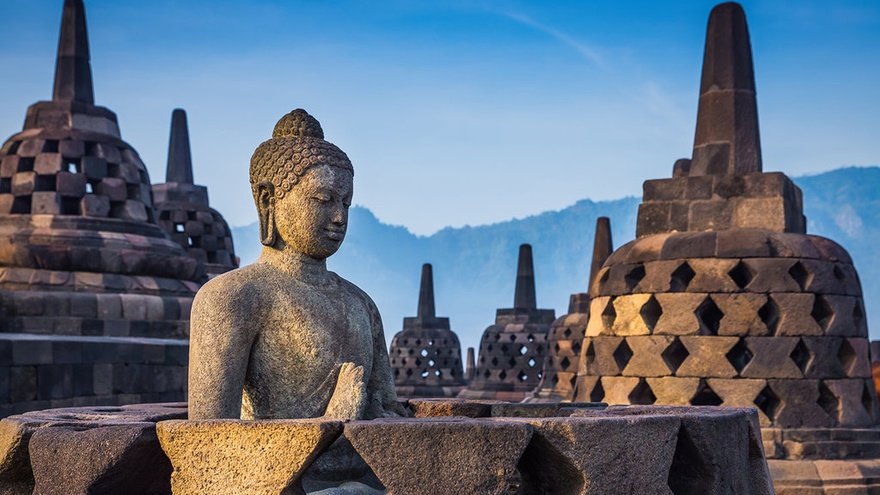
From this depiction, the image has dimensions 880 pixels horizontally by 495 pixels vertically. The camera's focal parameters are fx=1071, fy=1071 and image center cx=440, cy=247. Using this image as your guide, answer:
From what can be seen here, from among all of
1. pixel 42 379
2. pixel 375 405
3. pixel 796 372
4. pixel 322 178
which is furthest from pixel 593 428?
pixel 42 379

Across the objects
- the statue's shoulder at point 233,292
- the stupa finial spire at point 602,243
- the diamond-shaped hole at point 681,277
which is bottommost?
the statue's shoulder at point 233,292

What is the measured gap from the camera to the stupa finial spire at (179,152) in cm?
1898

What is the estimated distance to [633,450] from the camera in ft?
10.3

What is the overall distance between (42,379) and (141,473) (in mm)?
5849

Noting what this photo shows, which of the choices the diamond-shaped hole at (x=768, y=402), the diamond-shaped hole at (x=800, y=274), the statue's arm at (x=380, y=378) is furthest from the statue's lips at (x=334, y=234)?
the diamond-shaped hole at (x=800, y=274)

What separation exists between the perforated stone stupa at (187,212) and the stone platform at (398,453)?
47.7 feet

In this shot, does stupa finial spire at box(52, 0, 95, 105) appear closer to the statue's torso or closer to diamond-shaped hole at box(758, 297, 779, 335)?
diamond-shaped hole at box(758, 297, 779, 335)

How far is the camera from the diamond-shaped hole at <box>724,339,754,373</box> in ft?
22.6

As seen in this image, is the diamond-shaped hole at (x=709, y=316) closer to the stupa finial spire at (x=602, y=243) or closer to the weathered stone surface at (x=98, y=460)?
the weathered stone surface at (x=98, y=460)

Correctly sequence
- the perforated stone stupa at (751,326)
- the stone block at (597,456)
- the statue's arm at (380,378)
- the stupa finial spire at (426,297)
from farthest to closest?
1. the stupa finial spire at (426,297)
2. the perforated stone stupa at (751,326)
3. the statue's arm at (380,378)
4. the stone block at (597,456)

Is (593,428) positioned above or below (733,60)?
below

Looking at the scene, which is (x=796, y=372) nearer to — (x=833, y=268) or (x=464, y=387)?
(x=833, y=268)

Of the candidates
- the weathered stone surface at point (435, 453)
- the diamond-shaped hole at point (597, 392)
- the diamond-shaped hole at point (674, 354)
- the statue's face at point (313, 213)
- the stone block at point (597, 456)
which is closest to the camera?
the weathered stone surface at point (435, 453)

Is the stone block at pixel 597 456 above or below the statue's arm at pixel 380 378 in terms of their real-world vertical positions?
below
